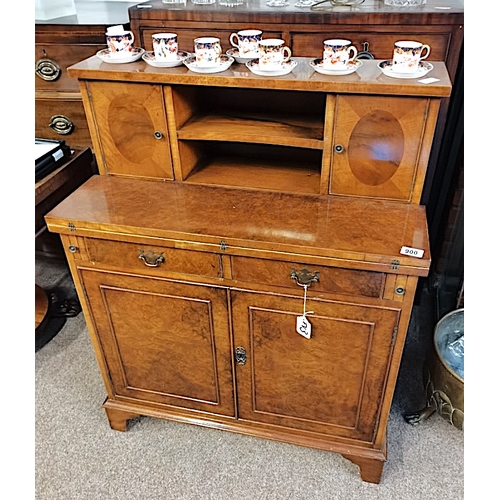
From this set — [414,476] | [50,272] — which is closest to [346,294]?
[414,476]

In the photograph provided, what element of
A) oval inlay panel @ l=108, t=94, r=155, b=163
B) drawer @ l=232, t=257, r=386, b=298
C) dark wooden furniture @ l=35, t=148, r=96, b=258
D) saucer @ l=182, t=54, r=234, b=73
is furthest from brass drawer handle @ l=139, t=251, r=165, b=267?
dark wooden furniture @ l=35, t=148, r=96, b=258

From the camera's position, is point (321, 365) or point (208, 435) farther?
point (208, 435)

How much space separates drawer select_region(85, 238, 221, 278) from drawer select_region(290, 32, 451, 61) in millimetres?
788

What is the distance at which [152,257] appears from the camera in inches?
45.5

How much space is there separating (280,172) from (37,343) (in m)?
1.26

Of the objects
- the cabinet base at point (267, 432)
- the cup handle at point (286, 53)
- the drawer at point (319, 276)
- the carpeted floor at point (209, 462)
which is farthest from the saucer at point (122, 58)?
the carpeted floor at point (209, 462)

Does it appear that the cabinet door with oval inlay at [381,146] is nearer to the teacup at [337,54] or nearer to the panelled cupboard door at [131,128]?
the teacup at [337,54]

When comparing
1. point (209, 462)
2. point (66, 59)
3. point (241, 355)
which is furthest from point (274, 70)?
point (209, 462)

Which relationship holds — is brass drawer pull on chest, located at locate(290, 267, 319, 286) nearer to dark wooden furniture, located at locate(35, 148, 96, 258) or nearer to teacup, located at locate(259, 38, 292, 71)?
teacup, located at locate(259, 38, 292, 71)

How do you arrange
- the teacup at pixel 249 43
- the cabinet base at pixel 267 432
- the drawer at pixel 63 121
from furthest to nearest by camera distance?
the drawer at pixel 63 121 < the cabinet base at pixel 267 432 < the teacup at pixel 249 43

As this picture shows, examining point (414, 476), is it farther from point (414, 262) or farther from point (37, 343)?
point (37, 343)

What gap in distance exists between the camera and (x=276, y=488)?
1.39 meters

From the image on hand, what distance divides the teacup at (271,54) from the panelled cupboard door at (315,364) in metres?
0.56

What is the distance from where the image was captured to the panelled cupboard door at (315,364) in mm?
1137
